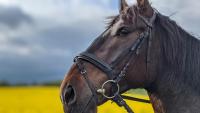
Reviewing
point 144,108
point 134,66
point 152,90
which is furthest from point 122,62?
point 144,108

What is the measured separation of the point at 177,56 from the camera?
18.2 ft

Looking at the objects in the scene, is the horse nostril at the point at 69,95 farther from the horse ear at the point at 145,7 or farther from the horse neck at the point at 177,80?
the horse ear at the point at 145,7

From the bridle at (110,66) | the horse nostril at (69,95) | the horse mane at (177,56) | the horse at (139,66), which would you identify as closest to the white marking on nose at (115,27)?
the horse at (139,66)

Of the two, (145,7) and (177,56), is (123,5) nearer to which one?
(145,7)

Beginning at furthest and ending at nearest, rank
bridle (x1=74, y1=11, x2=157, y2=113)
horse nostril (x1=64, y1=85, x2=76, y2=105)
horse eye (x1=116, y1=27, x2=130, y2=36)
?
1. horse eye (x1=116, y1=27, x2=130, y2=36)
2. bridle (x1=74, y1=11, x2=157, y2=113)
3. horse nostril (x1=64, y1=85, x2=76, y2=105)

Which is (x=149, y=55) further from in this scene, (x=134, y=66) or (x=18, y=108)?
(x=18, y=108)

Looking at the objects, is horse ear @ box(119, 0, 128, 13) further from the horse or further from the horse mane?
the horse mane

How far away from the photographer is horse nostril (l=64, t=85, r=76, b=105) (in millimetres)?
5109

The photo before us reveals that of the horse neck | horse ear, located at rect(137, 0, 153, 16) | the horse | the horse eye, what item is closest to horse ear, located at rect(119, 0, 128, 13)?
the horse

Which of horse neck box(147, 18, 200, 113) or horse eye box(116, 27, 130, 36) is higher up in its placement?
horse eye box(116, 27, 130, 36)

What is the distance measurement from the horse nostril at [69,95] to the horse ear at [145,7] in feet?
4.10

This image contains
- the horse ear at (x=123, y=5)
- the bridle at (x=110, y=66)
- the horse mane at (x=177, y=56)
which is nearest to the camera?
the bridle at (x=110, y=66)

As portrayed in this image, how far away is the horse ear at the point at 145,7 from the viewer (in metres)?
5.51

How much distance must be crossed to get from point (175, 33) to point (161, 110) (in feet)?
2.99
